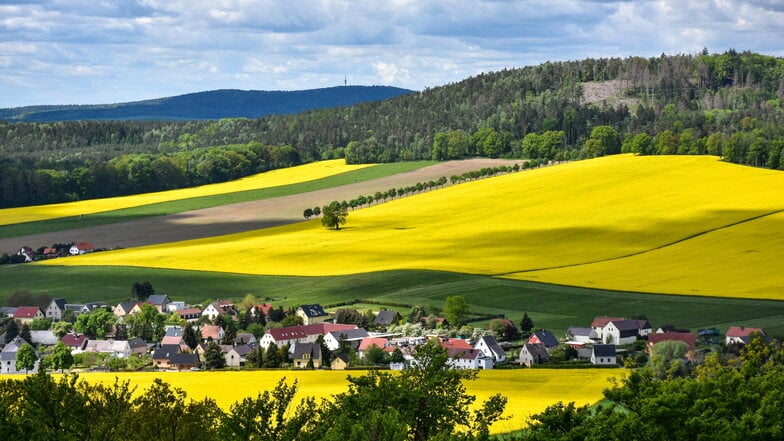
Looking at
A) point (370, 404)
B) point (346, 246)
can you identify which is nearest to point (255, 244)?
point (346, 246)

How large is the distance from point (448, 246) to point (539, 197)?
32618 mm

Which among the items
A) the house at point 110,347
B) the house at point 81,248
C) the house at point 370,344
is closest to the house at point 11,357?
the house at point 110,347

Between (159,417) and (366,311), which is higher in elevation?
(159,417)

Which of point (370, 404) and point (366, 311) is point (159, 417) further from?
point (366, 311)

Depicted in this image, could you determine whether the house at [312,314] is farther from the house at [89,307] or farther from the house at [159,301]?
the house at [89,307]

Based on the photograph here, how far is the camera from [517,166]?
646 feet

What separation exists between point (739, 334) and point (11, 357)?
50894mm

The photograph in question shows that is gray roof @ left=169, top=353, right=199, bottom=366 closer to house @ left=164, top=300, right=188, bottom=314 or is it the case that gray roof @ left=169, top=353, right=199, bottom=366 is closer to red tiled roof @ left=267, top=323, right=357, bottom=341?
red tiled roof @ left=267, top=323, right=357, bottom=341

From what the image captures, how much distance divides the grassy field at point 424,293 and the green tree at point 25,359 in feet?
81.1

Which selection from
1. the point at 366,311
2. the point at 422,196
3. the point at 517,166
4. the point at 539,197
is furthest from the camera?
the point at 517,166

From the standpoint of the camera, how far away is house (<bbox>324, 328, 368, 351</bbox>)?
88.8 meters

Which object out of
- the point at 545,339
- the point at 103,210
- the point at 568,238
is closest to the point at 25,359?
the point at 545,339

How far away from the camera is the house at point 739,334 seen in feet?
256

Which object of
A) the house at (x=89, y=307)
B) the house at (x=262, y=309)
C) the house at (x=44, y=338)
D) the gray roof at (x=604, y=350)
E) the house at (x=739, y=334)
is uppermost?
the house at (x=739, y=334)
